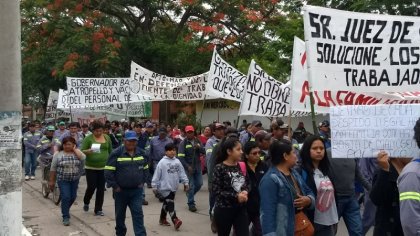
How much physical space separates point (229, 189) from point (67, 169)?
4.31 meters

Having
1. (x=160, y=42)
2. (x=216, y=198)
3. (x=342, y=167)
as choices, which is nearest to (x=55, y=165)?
(x=216, y=198)

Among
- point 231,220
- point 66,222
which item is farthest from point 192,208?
point 231,220

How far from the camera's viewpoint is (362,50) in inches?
240

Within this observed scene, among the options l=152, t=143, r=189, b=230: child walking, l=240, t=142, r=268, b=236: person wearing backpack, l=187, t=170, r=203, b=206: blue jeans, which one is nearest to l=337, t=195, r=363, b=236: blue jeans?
l=240, t=142, r=268, b=236: person wearing backpack

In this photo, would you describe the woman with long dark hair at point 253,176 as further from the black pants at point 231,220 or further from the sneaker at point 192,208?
the sneaker at point 192,208

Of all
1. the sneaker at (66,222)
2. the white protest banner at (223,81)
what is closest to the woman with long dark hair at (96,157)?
the sneaker at (66,222)

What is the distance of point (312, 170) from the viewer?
512cm

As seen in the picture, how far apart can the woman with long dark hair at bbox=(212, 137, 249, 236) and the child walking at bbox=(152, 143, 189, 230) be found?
2664 mm

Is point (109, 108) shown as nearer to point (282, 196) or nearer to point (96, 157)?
point (96, 157)

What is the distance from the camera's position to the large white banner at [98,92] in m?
16.4

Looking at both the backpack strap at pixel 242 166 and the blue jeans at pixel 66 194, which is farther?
the blue jeans at pixel 66 194

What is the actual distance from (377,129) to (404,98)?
210 inches

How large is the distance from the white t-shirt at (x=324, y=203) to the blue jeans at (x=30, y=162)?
1237 centimetres

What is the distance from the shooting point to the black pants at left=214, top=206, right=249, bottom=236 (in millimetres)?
5883
